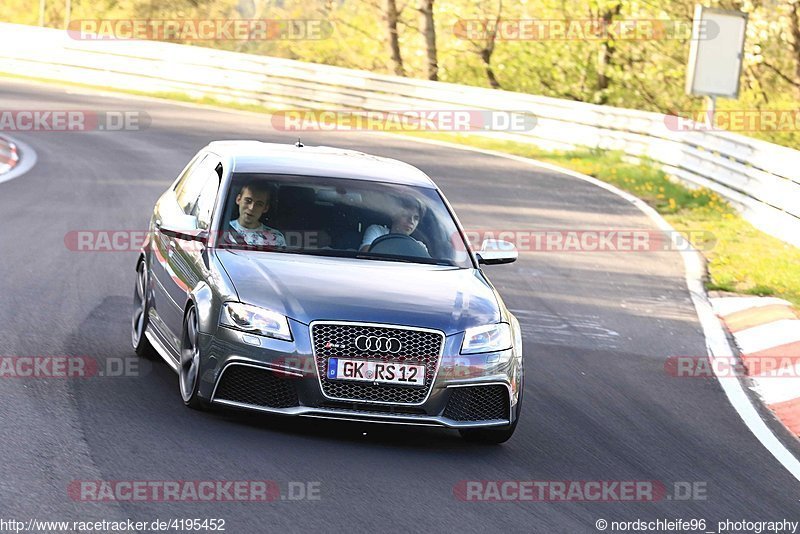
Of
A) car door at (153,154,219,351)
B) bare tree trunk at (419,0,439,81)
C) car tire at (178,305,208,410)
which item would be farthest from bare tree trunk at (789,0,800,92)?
car tire at (178,305,208,410)

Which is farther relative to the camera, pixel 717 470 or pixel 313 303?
pixel 717 470

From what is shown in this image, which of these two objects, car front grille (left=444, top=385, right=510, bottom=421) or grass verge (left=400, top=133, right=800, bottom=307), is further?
grass verge (left=400, top=133, right=800, bottom=307)

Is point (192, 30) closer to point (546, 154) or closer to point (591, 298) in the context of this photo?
point (546, 154)

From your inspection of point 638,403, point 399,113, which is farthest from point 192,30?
point 638,403

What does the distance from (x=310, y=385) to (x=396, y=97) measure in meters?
23.3

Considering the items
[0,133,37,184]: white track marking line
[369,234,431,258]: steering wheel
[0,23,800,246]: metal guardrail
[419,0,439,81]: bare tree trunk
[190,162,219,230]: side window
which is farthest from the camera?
[419,0,439,81]: bare tree trunk

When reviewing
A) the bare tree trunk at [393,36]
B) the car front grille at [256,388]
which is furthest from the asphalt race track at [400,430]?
the bare tree trunk at [393,36]

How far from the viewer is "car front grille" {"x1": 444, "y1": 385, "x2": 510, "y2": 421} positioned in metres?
7.67

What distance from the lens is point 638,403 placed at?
31.3 feet

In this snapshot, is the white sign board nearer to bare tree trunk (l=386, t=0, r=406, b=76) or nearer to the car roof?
the car roof

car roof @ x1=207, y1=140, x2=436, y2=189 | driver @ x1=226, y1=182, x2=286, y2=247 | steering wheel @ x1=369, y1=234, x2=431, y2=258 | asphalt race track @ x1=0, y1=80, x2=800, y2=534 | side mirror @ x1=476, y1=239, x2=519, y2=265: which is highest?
car roof @ x1=207, y1=140, x2=436, y2=189

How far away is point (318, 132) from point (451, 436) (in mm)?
19708

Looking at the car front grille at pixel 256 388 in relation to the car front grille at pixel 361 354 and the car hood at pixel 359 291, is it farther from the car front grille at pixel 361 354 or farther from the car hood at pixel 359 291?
the car hood at pixel 359 291

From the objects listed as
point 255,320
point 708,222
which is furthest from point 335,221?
point 708,222
